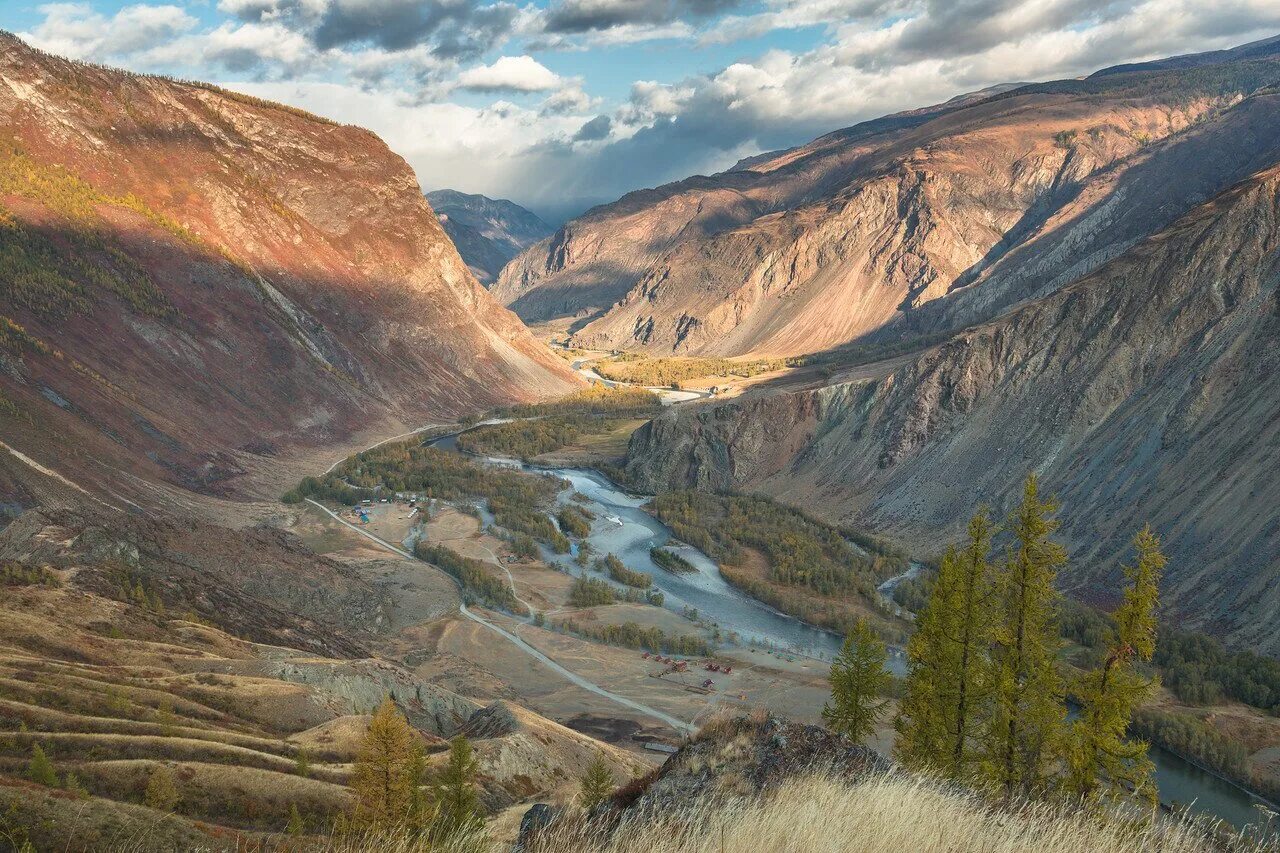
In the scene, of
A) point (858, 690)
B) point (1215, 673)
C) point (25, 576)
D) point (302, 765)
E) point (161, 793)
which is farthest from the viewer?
point (1215, 673)

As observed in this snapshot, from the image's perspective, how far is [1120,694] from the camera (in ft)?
63.7

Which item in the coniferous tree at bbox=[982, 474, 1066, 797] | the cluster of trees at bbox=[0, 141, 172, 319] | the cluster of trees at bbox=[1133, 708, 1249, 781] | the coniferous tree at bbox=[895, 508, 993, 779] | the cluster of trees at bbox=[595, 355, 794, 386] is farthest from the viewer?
the cluster of trees at bbox=[595, 355, 794, 386]

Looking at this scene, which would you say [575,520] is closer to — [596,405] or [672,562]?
[672,562]

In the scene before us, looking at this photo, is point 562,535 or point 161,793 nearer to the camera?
point 161,793

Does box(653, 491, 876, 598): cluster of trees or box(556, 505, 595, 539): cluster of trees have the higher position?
box(556, 505, 595, 539): cluster of trees

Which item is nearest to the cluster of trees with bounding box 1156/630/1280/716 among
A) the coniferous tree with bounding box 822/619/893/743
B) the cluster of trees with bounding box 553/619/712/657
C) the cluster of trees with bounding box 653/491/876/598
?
the cluster of trees with bounding box 653/491/876/598

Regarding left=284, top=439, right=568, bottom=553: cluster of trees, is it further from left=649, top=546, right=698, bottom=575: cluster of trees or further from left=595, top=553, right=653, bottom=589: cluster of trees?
left=649, top=546, right=698, bottom=575: cluster of trees

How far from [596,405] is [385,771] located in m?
125

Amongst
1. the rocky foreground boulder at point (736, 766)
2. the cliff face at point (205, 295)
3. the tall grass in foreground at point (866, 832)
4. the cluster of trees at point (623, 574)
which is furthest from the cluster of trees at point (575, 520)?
the tall grass in foreground at point (866, 832)

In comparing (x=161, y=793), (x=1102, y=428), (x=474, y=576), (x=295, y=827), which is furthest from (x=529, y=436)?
(x=295, y=827)

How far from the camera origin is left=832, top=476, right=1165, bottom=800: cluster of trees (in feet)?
63.2

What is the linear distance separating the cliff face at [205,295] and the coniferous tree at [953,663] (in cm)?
5178

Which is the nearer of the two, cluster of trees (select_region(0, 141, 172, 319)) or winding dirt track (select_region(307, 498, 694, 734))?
winding dirt track (select_region(307, 498, 694, 734))

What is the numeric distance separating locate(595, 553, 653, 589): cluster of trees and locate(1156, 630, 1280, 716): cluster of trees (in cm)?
3612
